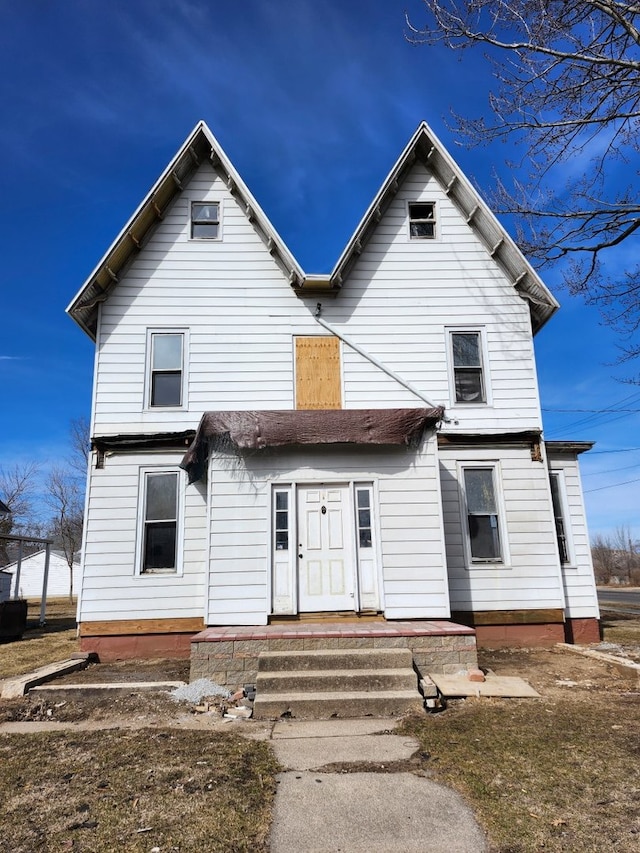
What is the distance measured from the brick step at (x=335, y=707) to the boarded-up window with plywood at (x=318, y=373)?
5.62 m

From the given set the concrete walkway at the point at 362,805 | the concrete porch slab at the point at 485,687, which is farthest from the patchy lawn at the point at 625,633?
the concrete walkway at the point at 362,805

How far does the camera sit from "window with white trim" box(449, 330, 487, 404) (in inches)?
426

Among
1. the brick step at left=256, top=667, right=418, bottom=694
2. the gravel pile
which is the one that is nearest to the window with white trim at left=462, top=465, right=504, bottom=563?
the brick step at left=256, top=667, right=418, bottom=694

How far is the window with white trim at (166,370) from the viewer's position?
413 inches

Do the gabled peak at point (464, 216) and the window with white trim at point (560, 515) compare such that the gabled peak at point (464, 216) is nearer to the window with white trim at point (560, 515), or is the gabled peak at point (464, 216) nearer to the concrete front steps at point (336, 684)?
the window with white trim at point (560, 515)

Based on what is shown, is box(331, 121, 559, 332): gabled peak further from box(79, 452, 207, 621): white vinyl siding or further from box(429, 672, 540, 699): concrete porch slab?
box(429, 672, 540, 699): concrete porch slab

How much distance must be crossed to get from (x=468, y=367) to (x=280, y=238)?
4.56 meters

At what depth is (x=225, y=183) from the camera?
11.4 metres

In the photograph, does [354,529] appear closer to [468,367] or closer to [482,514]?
[482,514]

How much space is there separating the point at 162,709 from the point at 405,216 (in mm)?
10032

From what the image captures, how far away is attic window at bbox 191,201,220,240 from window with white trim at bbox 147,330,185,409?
2.25 metres

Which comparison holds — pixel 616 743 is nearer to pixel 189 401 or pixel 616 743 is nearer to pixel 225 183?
pixel 189 401

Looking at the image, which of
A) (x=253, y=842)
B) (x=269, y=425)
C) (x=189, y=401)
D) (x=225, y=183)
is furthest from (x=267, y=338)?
(x=253, y=842)

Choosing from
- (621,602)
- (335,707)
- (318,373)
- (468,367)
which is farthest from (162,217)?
(621,602)
